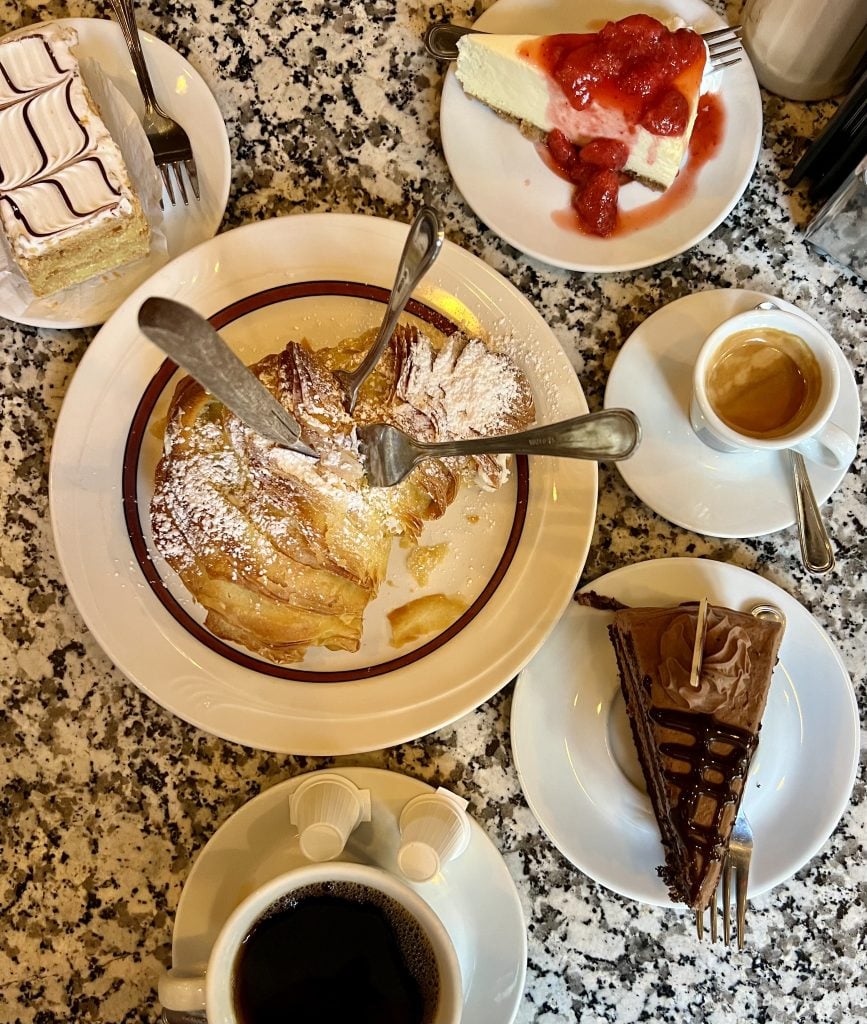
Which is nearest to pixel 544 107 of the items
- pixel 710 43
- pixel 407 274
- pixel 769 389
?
pixel 710 43

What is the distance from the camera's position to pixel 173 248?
1344 millimetres

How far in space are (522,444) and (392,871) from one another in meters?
0.68

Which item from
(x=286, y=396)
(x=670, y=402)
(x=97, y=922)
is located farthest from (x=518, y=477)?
(x=97, y=922)

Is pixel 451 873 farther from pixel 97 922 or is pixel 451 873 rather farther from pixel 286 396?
pixel 286 396

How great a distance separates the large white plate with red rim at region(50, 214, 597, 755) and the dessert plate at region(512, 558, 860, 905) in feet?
A: 0.36

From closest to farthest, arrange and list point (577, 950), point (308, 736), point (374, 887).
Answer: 1. point (374, 887)
2. point (308, 736)
3. point (577, 950)

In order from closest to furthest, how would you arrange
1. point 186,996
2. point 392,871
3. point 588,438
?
point 588,438 → point 186,996 → point 392,871

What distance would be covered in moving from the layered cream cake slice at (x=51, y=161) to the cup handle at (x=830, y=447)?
41.4 inches

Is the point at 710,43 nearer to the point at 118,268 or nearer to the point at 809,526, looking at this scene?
the point at 809,526

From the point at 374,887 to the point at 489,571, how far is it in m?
0.48

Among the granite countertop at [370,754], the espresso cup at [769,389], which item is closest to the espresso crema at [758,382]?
the espresso cup at [769,389]

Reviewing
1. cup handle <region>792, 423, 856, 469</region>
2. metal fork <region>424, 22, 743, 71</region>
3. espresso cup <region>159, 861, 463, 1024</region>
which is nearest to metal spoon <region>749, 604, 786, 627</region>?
cup handle <region>792, 423, 856, 469</region>

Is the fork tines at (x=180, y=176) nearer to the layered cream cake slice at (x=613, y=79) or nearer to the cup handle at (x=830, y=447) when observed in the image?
the layered cream cake slice at (x=613, y=79)

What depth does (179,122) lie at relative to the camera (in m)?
1.34
